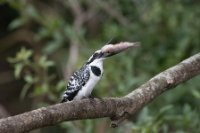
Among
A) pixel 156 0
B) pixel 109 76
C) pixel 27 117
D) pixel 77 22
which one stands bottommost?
pixel 27 117

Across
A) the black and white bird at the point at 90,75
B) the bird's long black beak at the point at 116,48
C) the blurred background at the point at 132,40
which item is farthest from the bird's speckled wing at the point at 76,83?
the blurred background at the point at 132,40

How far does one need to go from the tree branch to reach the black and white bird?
0.22m

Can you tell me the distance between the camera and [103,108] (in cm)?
248

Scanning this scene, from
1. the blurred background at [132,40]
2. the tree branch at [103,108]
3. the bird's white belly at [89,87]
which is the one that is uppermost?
the blurred background at [132,40]

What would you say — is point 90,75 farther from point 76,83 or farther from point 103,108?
point 103,108

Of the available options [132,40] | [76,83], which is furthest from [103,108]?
[132,40]

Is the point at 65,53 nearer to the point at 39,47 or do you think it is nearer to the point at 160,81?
the point at 39,47

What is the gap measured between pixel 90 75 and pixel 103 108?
386 millimetres

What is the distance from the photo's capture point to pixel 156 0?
191 inches

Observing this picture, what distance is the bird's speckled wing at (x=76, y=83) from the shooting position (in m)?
2.90

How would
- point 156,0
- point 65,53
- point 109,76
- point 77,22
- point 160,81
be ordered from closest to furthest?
1. point 160,81
2. point 109,76
3. point 156,0
4. point 77,22
5. point 65,53

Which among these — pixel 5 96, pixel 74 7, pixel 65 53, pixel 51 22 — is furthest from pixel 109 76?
pixel 5 96

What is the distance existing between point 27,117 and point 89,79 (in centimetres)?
70

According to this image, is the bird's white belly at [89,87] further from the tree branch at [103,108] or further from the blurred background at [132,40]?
the blurred background at [132,40]
